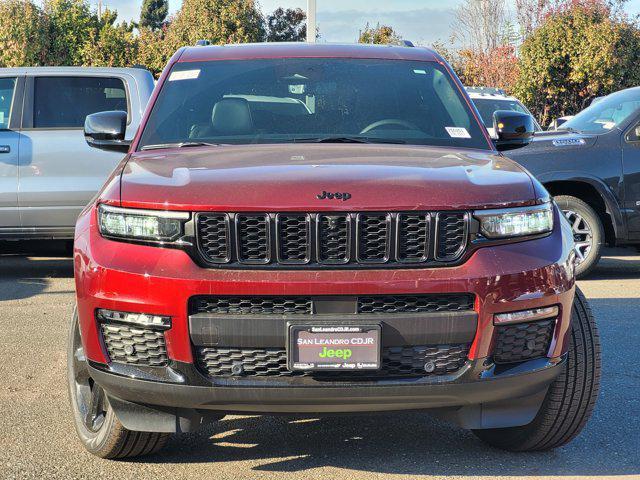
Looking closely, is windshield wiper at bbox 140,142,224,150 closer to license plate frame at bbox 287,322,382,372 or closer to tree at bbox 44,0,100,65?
license plate frame at bbox 287,322,382,372

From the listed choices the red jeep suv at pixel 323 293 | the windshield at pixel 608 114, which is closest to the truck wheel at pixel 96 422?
the red jeep suv at pixel 323 293

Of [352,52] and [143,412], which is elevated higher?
[352,52]

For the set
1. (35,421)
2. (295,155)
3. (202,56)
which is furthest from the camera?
(202,56)

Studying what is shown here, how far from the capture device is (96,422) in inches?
163

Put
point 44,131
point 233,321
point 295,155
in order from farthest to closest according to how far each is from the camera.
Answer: point 44,131, point 295,155, point 233,321

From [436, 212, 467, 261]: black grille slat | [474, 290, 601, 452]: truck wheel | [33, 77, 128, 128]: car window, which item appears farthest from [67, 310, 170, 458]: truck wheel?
[33, 77, 128, 128]: car window

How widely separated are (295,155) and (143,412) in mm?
1212

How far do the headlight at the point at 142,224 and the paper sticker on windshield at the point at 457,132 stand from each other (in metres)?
1.69

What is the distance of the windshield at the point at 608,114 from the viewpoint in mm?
9398

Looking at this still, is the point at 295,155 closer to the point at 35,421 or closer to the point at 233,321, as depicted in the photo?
the point at 233,321

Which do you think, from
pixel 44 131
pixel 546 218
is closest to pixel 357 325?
pixel 546 218

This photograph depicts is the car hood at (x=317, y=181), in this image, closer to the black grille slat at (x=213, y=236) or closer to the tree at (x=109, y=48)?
the black grille slat at (x=213, y=236)

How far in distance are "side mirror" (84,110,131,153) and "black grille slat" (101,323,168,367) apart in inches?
67.8

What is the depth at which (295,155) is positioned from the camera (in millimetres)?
4062
